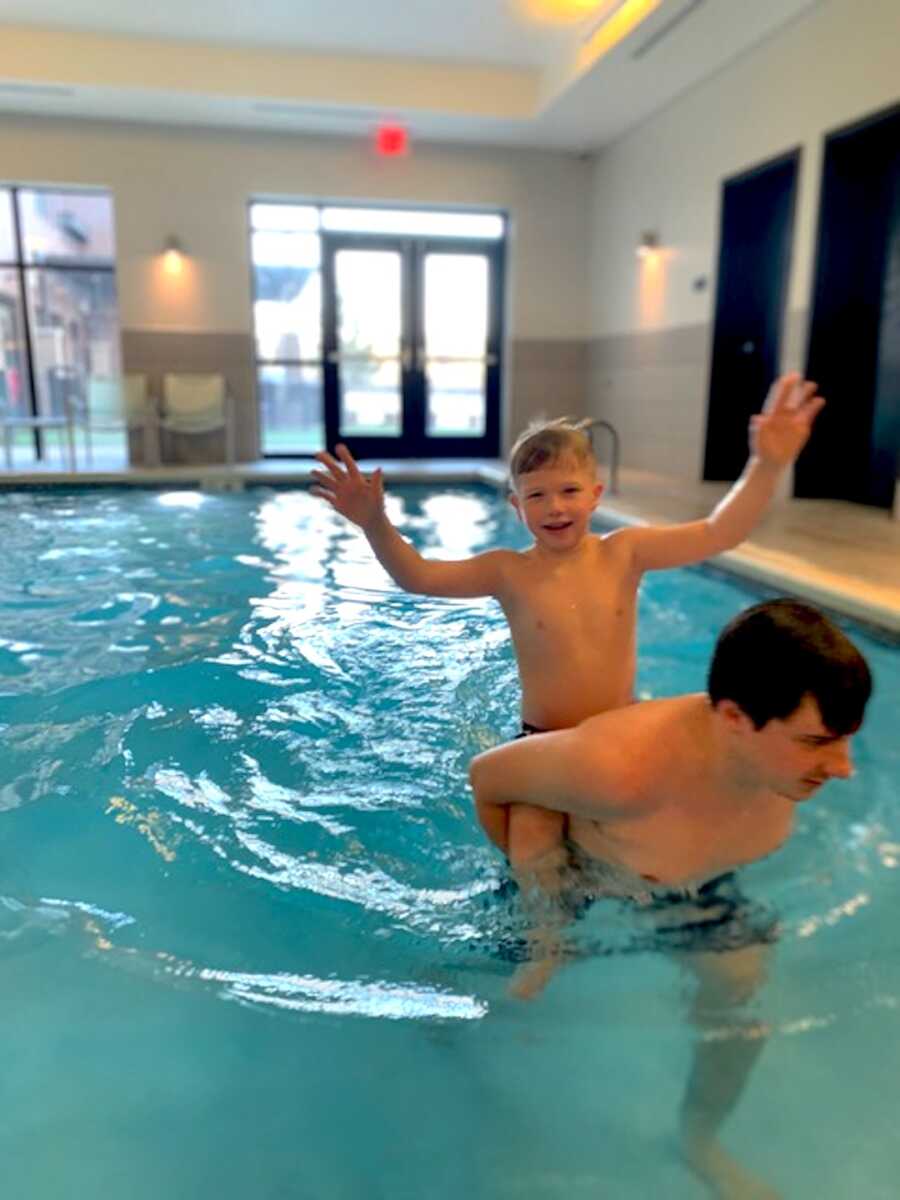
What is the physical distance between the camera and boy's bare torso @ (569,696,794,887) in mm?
1354

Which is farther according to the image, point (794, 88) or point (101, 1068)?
point (794, 88)

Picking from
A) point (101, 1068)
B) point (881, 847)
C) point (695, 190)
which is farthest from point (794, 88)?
point (101, 1068)

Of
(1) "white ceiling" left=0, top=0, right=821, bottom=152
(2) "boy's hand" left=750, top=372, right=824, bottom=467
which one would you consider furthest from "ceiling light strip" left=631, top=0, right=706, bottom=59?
(2) "boy's hand" left=750, top=372, right=824, bottom=467

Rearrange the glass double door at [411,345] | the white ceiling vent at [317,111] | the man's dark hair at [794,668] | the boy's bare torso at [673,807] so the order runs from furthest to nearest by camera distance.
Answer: the glass double door at [411,345] → the white ceiling vent at [317,111] → the boy's bare torso at [673,807] → the man's dark hair at [794,668]

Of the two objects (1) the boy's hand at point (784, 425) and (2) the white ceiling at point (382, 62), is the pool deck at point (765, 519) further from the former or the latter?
(2) the white ceiling at point (382, 62)

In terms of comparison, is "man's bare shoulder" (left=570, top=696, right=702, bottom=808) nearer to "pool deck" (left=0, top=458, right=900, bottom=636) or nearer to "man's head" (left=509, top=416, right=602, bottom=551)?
"man's head" (left=509, top=416, right=602, bottom=551)

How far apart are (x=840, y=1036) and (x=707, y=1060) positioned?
0.24 metres

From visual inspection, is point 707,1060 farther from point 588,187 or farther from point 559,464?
point 588,187

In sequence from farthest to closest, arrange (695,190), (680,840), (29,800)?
1. (695,190)
2. (29,800)
3. (680,840)

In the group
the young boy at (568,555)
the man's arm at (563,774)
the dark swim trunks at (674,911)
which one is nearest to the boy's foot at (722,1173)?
the dark swim trunks at (674,911)

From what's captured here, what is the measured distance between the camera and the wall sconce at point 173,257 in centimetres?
978

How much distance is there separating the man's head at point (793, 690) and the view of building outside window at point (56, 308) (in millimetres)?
8904

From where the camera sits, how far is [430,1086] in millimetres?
1440

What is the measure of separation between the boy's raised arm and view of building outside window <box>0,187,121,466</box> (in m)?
8.12
